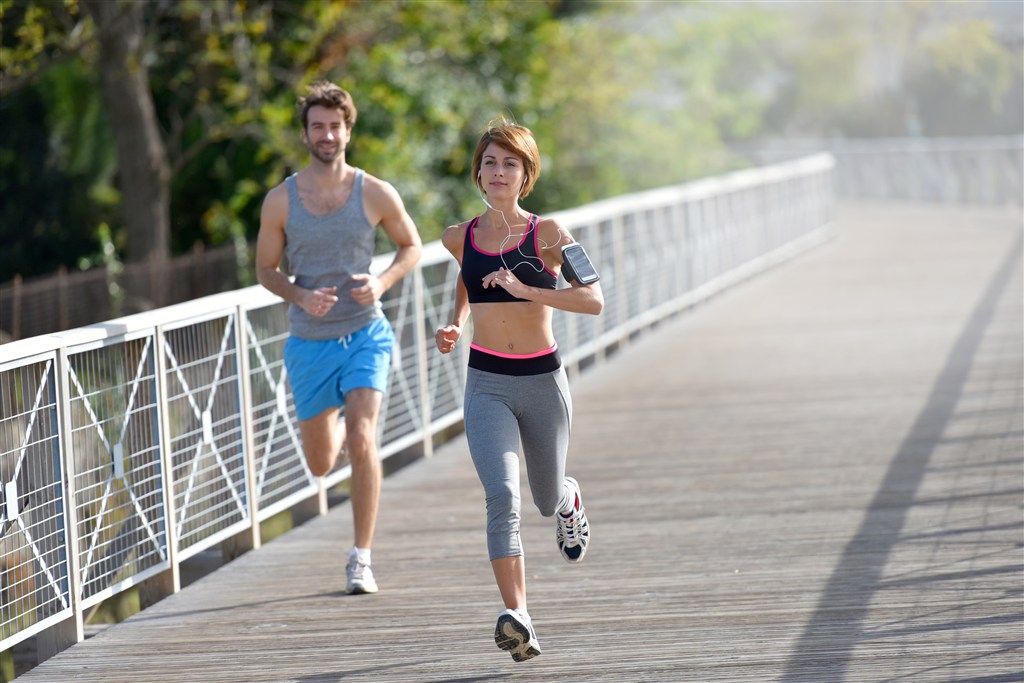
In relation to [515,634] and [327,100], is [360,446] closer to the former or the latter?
[327,100]

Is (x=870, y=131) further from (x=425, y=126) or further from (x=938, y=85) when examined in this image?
(x=425, y=126)

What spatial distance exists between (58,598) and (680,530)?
2.74 m

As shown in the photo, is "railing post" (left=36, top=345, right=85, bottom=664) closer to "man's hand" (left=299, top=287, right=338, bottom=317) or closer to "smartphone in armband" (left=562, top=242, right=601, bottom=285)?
"man's hand" (left=299, top=287, right=338, bottom=317)

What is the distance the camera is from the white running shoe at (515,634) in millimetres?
4750

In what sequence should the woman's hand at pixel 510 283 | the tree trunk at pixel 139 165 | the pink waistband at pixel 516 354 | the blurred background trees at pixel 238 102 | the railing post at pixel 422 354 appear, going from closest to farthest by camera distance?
the woman's hand at pixel 510 283, the pink waistband at pixel 516 354, the railing post at pixel 422 354, the blurred background trees at pixel 238 102, the tree trunk at pixel 139 165

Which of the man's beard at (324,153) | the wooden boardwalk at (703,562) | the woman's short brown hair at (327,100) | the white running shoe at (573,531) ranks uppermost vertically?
the woman's short brown hair at (327,100)

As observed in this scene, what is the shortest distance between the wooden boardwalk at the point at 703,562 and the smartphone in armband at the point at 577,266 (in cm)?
118

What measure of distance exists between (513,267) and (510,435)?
0.51 meters

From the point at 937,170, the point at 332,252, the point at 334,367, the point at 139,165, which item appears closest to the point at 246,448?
the point at 334,367

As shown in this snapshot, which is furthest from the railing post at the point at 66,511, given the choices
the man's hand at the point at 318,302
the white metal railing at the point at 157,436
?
the man's hand at the point at 318,302

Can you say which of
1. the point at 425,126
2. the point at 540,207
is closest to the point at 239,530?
the point at 425,126

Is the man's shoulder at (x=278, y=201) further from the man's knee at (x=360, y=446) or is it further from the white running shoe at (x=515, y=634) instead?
the white running shoe at (x=515, y=634)

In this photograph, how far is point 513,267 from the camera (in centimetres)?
491

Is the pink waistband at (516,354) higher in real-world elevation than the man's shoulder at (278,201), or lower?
lower
